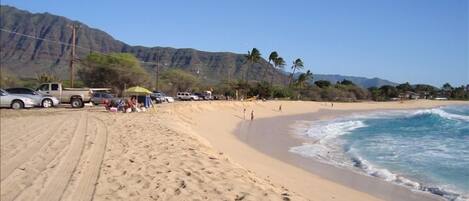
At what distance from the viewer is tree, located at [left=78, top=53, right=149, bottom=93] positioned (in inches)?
2975

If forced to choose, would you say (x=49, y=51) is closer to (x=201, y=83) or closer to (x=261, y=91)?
(x=201, y=83)

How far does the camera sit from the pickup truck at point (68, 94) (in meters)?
34.5

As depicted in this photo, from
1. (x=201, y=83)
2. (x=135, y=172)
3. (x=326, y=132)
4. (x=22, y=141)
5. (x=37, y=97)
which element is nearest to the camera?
(x=135, y=172)

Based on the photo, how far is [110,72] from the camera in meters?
76.4

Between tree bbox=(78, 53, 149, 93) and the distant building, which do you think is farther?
the distant building

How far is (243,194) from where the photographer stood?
28.8ft

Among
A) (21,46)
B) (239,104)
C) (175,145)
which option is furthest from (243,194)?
(21,46)

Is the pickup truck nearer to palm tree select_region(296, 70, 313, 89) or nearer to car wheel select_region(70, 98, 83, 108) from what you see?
car wheel select_region(70, 98, 83, 108)

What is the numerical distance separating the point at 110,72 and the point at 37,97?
4542 cm

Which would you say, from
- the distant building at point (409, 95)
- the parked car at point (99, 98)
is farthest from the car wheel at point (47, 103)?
the distant building at point (409, 95)

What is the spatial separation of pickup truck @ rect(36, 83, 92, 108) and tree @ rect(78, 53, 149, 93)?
127ft

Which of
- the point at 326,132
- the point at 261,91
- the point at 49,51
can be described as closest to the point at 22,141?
the point at 326,132

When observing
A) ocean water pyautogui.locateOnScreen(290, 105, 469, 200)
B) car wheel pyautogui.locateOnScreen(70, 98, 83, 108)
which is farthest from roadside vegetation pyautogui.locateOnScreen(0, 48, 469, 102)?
ocean water pyautogui.locateOnScreen(290, 105, 469, 200)

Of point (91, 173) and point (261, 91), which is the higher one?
point (261, 91)
